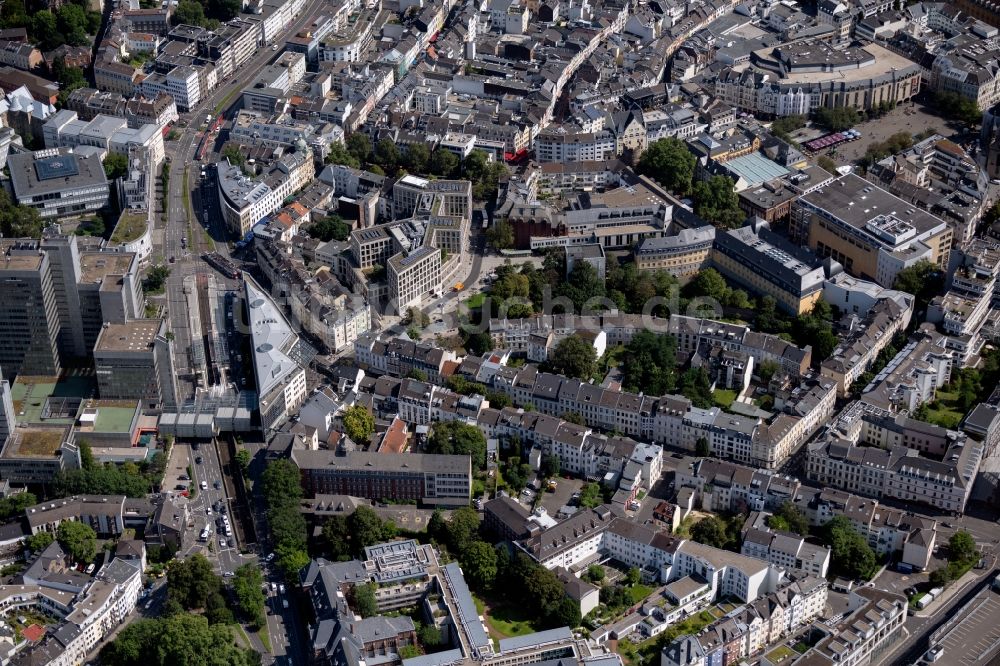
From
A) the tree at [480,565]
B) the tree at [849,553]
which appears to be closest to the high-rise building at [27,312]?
the tree at [480,565]

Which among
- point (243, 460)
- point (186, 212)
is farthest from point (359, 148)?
point (243, 460)

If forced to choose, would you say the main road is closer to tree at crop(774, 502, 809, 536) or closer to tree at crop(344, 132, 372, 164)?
tree at crop(344, 132, 372, 164)

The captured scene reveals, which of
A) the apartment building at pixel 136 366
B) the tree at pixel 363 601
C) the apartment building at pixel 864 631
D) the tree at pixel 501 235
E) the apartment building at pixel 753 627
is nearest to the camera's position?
the apartment building at pixel 753 627

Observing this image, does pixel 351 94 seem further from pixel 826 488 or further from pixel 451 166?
pixel 826 488

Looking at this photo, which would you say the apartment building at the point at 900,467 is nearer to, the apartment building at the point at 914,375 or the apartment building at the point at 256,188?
the apartment building at the point at 914,375

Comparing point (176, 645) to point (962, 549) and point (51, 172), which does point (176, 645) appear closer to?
point (962, 549)

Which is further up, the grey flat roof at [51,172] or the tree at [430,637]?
the grey flat roof at [51,172]

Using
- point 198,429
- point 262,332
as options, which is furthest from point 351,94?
point 198,429
